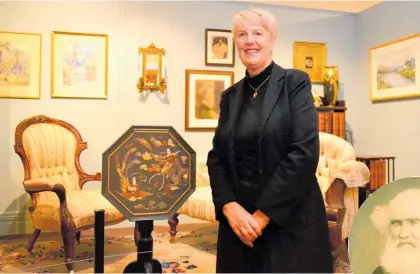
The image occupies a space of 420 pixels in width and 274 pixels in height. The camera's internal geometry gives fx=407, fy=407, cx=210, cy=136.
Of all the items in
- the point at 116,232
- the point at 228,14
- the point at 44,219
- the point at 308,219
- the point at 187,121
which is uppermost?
the point at 228,14

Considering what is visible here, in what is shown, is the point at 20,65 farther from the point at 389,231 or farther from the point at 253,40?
the point at 389,231

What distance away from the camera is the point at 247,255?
4.46 ft

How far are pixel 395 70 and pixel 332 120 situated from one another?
0.90 meters

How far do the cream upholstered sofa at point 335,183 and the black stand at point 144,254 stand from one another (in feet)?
4.91

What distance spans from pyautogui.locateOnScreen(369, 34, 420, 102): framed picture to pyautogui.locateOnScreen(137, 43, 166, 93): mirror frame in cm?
260

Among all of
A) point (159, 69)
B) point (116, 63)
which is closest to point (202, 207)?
point (159, 69)

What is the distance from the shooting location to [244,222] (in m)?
1.29

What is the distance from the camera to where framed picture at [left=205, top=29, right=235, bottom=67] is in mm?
4852

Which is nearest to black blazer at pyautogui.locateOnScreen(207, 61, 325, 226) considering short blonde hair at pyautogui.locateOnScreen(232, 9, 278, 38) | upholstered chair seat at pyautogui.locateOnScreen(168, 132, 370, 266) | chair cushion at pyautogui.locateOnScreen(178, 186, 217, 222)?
short blonde hair at pyautogui.locateOnScreen(232, 9, 278, 38)

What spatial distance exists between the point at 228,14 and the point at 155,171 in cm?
388

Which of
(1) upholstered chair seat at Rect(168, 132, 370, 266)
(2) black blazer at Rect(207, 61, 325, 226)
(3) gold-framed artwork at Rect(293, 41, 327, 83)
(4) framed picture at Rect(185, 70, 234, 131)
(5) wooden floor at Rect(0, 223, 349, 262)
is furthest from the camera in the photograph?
(3) gold-framed artwork at Rect(293, 41, 327, 83)

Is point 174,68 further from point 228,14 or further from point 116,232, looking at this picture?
point 116,232

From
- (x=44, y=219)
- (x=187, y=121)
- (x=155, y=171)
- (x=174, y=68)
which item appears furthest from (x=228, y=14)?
(x=155, y=171)

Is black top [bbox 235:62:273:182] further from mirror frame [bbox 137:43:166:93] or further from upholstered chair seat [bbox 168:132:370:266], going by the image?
mirror frame [bbox 137:43:166:93]
